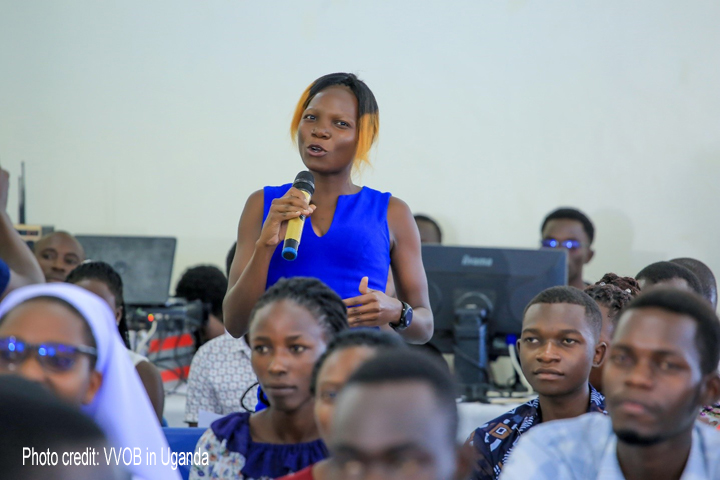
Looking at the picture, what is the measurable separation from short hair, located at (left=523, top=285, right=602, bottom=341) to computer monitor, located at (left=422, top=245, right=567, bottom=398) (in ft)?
3.60

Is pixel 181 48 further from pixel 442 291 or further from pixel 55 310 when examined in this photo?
pixel 55 310

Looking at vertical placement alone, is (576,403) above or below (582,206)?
below

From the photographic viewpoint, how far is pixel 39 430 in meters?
0.80

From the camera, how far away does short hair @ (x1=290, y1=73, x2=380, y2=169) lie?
219cm

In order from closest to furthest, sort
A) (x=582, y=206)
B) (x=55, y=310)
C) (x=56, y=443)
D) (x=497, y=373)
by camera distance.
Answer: (x=56, y=443), (x=55, y=310), (x=497, y=373), (x=582, y=206)

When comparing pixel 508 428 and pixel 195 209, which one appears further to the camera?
pixel 195 209

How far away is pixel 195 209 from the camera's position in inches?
224

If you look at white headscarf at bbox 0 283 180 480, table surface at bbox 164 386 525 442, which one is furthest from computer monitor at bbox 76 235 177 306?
white headscarf at bbox 0 283 180 480

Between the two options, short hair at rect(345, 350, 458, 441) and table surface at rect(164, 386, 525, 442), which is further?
table surface at rect(164, 386, 525, 442)

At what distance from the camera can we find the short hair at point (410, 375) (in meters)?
1.22

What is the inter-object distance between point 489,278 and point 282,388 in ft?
6.09

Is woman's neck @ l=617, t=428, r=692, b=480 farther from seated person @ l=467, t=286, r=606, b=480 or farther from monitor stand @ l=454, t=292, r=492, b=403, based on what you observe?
monitor stand @ l=454, t=292, r=492, b=403

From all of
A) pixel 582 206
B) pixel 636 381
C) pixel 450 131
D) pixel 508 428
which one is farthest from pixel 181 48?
pixel 636 381

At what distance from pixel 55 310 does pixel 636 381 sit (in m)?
1.08
